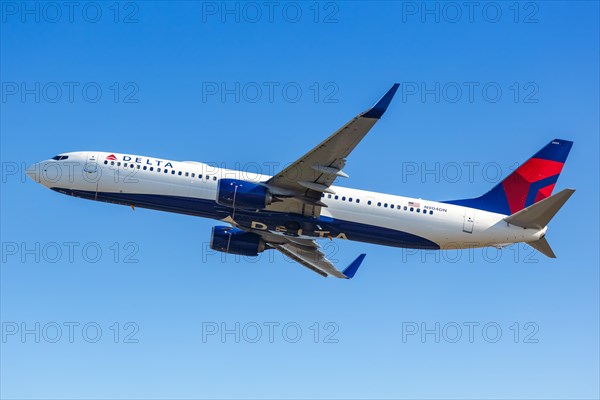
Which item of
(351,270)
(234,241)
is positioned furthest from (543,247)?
(234,241)

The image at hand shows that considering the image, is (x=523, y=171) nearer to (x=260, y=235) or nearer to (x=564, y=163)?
(x=564, y=163)

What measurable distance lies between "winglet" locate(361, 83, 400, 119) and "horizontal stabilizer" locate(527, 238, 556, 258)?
15.4 meters

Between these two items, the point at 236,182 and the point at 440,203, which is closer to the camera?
the point at 236,182

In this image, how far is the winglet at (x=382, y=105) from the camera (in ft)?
151

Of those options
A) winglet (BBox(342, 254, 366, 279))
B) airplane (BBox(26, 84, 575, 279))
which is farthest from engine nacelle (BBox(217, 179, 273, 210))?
winglet (BBox(342, 254, 366, 279))

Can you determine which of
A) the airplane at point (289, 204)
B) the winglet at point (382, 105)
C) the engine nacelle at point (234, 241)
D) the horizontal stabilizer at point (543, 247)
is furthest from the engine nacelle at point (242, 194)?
the horizontal stabilizer at point (543, 247)

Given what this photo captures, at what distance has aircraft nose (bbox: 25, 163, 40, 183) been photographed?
57.4m

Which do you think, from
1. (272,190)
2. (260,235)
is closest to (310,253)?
(260,235)

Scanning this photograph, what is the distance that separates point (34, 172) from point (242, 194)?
14.8m

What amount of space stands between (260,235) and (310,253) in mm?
4076

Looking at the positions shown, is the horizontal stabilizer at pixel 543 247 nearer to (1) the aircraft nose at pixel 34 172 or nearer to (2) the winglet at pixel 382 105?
(2) the winglet at pixel 382 105

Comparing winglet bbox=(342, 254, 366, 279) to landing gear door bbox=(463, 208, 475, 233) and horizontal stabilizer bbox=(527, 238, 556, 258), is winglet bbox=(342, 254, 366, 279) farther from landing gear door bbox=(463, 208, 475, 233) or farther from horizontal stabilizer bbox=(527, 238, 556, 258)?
horizontal stabilizer bbox=(527, 238, 556, 258)

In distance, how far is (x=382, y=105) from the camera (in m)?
46.4

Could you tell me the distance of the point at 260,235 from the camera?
2402 inches
